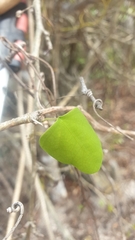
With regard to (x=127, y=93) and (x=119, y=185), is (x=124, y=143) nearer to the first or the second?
(x=119, y=185)

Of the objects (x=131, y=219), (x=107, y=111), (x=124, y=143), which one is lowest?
(x=131, y=219)

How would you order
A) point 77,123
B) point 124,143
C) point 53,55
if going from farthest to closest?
point 124,143 < point 53,55 < point 77,123

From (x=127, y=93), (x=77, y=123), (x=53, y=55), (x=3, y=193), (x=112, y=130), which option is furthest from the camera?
(x=127, y=93)

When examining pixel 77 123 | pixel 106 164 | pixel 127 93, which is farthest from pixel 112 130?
pixel 127 93

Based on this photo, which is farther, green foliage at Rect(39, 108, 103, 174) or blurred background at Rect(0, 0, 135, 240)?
blurred background at Rect(0, 0, 135, 240)

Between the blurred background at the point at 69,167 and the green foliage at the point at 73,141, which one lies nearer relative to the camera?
the green foliage at the point at 73,141

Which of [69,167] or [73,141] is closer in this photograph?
[73,141]

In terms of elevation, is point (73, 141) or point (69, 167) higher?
point (73, 141)

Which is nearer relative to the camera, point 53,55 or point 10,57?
point 10,57
